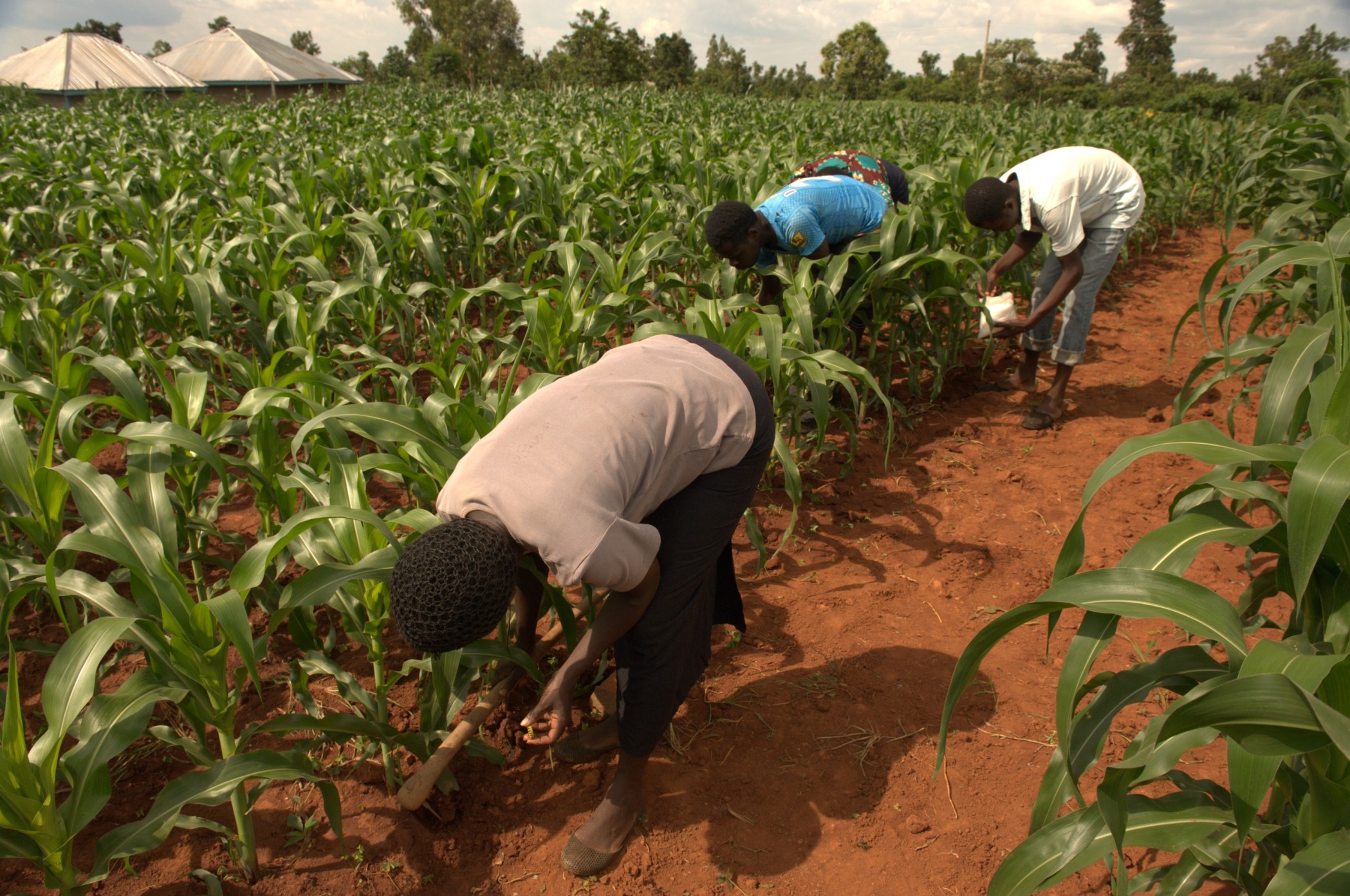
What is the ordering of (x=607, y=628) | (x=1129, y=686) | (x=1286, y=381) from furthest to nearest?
(x=1286, y=381) < (x=607, y=628) < (x=1129, y=686)

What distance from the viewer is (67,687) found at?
139 centimetres

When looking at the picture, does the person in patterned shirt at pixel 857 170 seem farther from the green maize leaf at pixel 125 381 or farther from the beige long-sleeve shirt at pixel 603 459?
the green maize leaf at pixel 125 381

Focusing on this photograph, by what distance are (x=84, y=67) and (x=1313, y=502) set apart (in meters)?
52.4

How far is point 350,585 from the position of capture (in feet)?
6.14

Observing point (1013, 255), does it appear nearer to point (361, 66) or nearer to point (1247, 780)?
point (1247, 780)

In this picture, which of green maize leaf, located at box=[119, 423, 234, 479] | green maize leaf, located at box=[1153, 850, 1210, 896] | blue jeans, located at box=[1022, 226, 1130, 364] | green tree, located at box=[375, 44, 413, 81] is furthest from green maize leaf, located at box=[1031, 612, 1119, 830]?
green tree, located at box=[375, 44, 413, 81]

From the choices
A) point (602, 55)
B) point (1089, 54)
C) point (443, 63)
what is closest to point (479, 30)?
point (443, 63)

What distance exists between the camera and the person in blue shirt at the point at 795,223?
10.9 feet

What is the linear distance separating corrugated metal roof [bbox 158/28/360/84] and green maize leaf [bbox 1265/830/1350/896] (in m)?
51.1

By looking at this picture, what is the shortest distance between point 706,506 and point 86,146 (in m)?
10.5

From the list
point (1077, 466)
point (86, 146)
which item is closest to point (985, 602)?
point (1077, 466)

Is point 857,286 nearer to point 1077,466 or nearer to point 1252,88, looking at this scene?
point 1077,466

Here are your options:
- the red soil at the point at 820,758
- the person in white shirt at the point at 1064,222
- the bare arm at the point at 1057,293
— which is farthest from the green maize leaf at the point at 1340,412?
the bare arm at the point at 1057,293

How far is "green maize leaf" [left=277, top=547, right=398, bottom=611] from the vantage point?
5.29 feet
